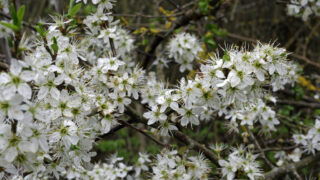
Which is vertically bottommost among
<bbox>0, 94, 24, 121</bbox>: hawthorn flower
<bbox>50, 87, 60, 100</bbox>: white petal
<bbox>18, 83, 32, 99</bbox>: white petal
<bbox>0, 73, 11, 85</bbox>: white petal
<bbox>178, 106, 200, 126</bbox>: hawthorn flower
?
<bbox>178, 106, 200, 126</bbox>: hawthorn flower

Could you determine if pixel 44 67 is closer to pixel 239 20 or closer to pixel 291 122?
pixel 291 122

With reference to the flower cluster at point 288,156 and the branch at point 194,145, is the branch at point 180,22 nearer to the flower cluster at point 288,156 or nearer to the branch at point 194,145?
the branch at point 194,145

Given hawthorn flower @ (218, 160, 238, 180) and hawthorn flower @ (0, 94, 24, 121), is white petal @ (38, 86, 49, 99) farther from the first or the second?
hawthorn flower @ (218, 160, 238, 180)

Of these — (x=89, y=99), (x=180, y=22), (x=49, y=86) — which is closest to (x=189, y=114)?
(x=89, y=99)

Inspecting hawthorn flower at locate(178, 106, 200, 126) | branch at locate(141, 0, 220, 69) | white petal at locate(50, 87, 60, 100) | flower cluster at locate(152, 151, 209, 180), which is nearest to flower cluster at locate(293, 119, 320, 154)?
flower cluster at locate(152, 151, 209, 180)

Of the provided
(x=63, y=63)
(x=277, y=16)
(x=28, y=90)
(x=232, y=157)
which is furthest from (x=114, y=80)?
(x=277, y=16)

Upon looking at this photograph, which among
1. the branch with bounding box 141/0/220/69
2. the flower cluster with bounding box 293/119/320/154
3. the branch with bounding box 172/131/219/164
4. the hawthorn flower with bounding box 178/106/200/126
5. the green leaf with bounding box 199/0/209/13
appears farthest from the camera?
the branch with bounding box 141/0/220/69
